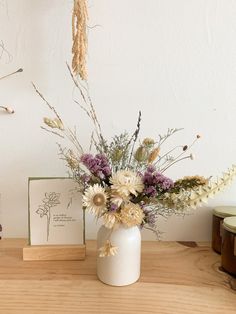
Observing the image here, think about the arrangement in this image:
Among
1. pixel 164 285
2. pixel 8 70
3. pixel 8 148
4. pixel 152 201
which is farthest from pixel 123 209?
pixel 8 70

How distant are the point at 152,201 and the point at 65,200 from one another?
0.30 metres

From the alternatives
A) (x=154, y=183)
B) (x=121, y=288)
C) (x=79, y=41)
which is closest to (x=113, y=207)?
(x=154, y=183)

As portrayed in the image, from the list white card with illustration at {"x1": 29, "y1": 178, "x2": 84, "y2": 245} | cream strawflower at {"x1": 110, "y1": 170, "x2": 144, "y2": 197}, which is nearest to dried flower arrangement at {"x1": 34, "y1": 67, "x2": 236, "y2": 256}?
cream strawflower at {"x1": 110, "y1": 170, "x2": 144, "y2": 197}

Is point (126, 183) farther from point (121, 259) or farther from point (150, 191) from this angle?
point (121, 259)

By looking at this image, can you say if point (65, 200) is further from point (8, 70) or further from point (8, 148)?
point (8, 70)

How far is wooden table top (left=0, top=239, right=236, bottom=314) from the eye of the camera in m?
0.72

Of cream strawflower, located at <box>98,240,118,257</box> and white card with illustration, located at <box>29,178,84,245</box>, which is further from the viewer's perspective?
white card with illustration, located at <box>29,178,84,245</box>

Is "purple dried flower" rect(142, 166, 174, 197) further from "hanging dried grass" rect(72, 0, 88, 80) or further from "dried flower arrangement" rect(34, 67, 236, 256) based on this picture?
"hanging dried grass" rect(72, 0, 88, 80)

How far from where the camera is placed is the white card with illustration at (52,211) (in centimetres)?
95

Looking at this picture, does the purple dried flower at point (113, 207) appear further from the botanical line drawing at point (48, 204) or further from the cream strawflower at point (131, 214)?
the botanical line drawing at point (48, 204)

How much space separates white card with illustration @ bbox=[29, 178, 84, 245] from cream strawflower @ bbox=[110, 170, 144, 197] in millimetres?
241

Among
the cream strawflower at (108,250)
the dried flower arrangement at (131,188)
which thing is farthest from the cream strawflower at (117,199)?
the cream strawflower at (108,250)

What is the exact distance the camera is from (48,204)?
3.12 feet

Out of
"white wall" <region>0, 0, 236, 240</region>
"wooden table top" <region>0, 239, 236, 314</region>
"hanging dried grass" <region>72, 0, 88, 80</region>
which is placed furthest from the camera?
"white wall" <region>0, 0, 236, 240</region>
